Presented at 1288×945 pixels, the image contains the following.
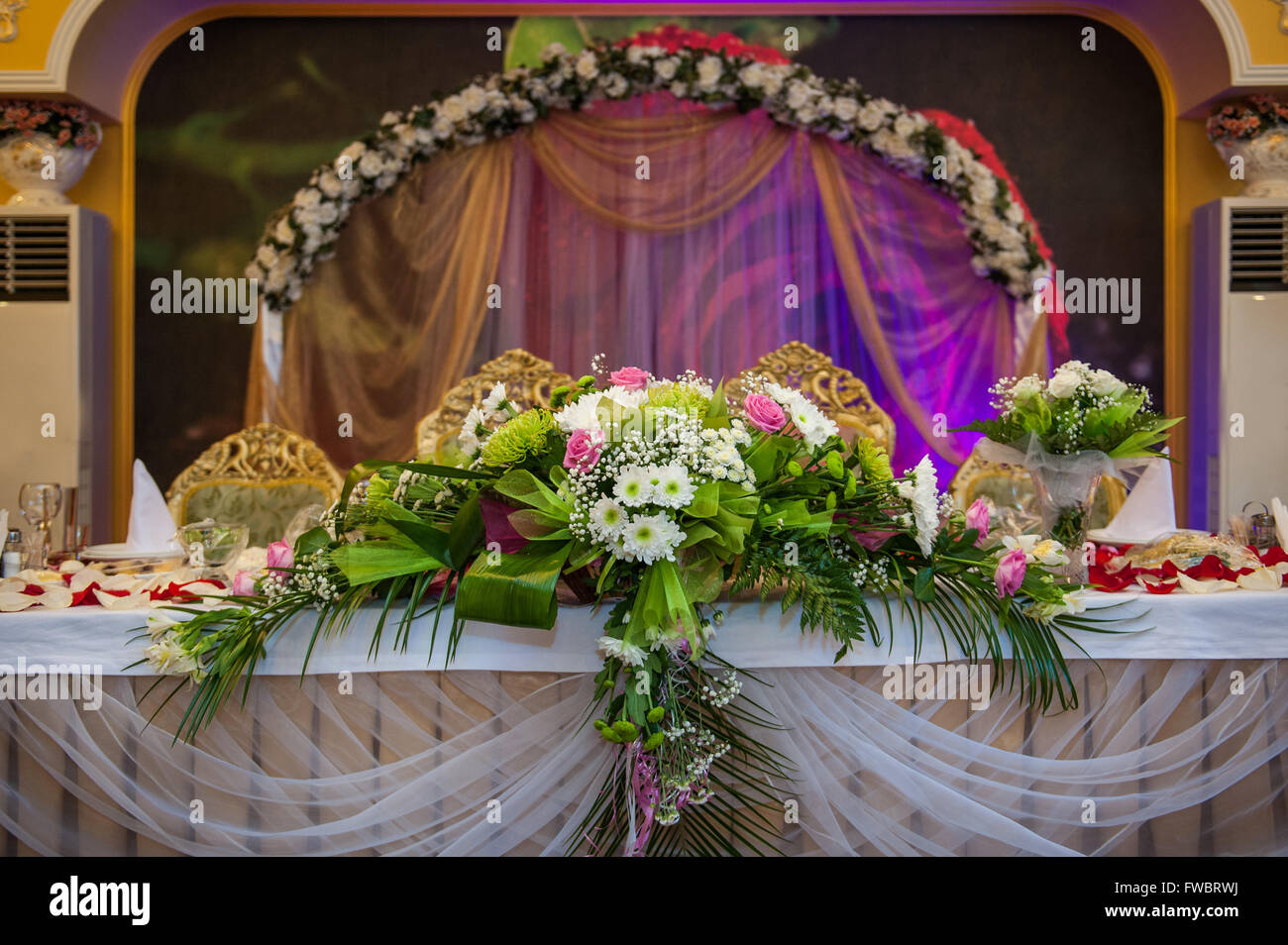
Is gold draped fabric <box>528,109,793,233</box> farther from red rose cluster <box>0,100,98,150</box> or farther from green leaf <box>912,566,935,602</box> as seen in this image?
green leaf <box>912,566,935,602</box>

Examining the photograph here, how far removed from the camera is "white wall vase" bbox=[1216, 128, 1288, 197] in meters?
4.23

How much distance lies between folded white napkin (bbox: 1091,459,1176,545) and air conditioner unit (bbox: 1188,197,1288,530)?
89.3 inches

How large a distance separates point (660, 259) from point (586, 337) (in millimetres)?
536

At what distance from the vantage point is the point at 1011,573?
1550 millimetres

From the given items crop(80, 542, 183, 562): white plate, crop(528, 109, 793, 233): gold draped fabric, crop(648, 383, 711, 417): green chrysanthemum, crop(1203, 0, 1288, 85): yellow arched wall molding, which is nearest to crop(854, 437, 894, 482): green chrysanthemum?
crop(648, 383, 711, 417): green chrysanthemum

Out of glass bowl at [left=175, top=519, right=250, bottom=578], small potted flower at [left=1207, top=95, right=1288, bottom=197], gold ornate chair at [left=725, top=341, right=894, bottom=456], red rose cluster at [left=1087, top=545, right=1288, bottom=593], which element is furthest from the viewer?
gold ornate chair at [left=725, top=341, right=894, bottom=456]

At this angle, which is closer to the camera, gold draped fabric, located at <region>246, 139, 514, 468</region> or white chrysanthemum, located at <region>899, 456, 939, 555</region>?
white chrysanthemum, located at <region>899, 456, 939, 555</region>

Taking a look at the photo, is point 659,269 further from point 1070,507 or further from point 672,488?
point 672,488

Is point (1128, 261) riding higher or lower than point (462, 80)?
lower

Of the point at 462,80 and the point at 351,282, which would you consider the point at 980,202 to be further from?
the point at 351,282

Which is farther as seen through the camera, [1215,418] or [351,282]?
[351,282]

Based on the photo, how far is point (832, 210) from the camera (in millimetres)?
4703
